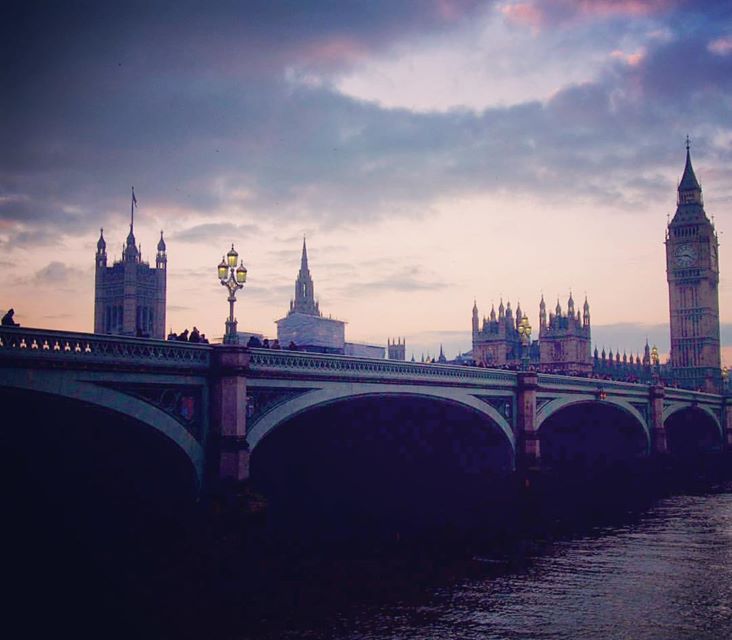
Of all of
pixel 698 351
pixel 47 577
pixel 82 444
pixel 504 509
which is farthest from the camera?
pixel 698 351

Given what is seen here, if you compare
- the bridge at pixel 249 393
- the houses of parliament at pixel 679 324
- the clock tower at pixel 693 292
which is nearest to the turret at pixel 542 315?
the houses of parliament at pixel 679 324

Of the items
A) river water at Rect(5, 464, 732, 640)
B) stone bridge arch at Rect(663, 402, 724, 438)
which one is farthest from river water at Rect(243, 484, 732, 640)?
stone bridge arch at Rect(663, 402, 724, 438)

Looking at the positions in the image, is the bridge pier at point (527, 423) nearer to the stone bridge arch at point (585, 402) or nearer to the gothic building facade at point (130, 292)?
the stone bridge arch at point (585, 402)

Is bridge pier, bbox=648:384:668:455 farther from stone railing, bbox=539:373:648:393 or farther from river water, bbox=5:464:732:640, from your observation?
river water, bbox=5:464:732:640

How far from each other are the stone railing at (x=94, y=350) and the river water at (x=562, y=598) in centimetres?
957

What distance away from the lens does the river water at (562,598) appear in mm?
21859

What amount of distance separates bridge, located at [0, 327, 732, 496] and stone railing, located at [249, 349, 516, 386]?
0.21 ft

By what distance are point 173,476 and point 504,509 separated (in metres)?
20.5

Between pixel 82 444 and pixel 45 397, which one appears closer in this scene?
pixel 45 397

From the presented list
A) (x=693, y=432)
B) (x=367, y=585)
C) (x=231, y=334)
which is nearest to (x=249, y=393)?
(x=231, y=334)

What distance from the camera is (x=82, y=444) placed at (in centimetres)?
3153

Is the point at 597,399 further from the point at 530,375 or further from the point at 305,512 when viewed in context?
the point at 305,512

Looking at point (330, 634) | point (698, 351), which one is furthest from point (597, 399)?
point (698, 351)

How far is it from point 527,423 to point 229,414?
29.3 metres
